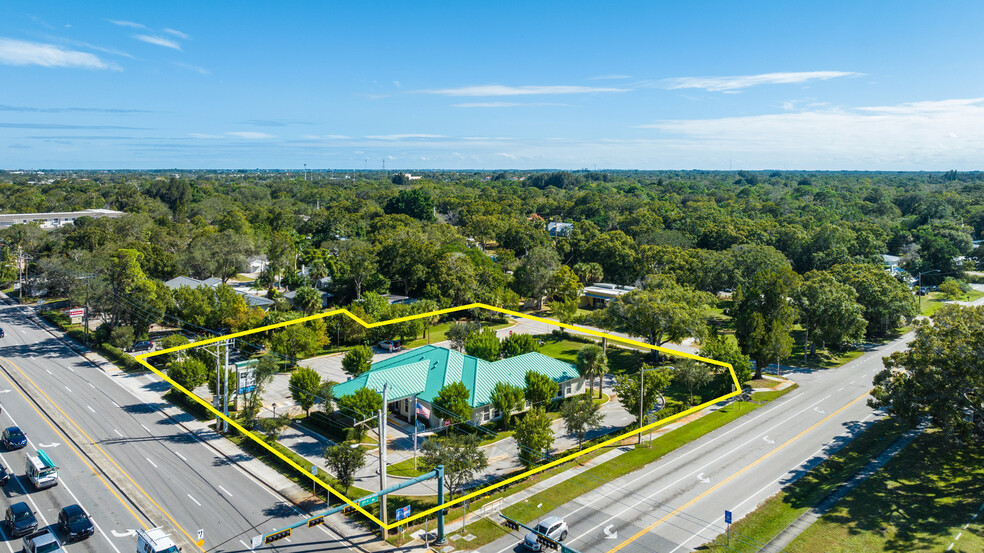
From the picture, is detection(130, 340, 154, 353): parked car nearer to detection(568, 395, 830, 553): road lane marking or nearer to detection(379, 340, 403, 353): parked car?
detection(379, 340, 403, 353): parked car

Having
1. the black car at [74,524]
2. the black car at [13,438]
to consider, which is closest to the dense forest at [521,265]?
the black car at [13,438]

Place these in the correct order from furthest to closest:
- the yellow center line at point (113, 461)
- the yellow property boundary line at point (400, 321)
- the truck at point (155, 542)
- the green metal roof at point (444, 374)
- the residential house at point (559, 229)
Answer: the residential house at point (559, 229) → the green metal roof at point (444, 374) → the yellow property boundary line at point (400, 321) → the yellow center line at point (113, 461) → the truck at point (155, 542)

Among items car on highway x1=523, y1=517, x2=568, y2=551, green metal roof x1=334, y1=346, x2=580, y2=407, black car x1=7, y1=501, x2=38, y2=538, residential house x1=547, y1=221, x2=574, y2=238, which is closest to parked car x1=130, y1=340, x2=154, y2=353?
green metal roof x1=334, y1=346, x2=580, y2=407

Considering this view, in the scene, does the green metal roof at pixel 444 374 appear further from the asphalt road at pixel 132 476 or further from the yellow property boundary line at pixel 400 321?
the asphalt road at pixel 132 476

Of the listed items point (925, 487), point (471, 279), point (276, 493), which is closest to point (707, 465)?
point (925, 487)

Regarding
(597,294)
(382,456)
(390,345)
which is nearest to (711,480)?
(382,456)

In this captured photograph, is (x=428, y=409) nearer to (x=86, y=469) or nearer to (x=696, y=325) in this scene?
(x=86, y=469)
